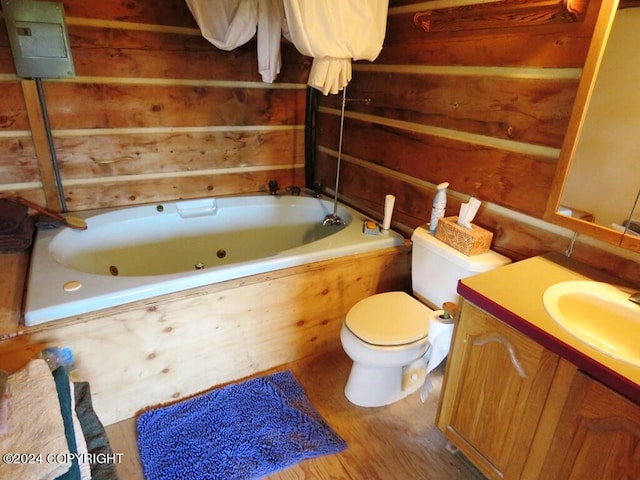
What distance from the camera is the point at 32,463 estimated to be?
979 millimetres

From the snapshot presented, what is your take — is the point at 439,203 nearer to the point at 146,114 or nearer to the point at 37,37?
the point at 146,114

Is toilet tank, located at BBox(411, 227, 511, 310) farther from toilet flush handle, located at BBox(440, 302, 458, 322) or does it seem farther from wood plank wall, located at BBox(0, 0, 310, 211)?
wood plank wall, located at BBox(0, 0, 310, 211)

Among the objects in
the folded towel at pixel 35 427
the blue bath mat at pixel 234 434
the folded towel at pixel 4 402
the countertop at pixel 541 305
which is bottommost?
the blue bath mat at pixel 234 434

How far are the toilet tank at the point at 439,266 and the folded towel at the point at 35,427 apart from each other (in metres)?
1.43

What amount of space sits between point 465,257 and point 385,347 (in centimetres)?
49

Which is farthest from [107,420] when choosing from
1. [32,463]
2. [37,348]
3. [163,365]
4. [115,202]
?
[115,202]

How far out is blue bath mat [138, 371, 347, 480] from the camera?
5.13 feet

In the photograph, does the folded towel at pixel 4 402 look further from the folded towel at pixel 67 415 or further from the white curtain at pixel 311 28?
the white curtain at pixel 311 28

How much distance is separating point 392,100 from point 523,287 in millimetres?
1266

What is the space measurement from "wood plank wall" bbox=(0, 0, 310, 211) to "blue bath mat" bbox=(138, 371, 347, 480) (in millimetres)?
1328

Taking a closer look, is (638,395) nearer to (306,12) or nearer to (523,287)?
(523,287)

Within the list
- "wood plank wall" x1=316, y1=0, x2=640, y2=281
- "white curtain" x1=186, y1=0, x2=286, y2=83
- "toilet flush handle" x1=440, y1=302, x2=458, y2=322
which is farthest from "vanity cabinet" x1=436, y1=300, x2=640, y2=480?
"white curtain" x1=186, y1=0, x2=286, y2=83

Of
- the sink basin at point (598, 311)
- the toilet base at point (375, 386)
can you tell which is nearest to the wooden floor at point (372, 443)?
the toilet base at point (375, 386)

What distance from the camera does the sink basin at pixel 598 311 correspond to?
1.21 metres
